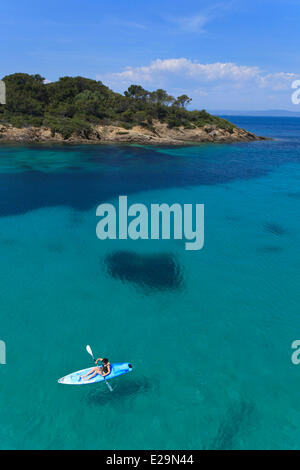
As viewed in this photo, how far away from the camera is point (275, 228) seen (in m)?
37.1

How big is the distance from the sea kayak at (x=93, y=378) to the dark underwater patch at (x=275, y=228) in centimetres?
2777

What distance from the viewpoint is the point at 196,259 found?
29594 mm

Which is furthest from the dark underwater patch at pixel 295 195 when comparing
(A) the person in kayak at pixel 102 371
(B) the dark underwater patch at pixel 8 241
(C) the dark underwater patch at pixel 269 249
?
(B) the dark underwater patch at pixel 8 241

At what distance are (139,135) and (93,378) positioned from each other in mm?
99212

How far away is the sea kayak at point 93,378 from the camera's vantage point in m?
16.1

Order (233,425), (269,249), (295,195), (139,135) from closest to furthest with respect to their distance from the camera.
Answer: (233,425) < (269,249) < (295,195) < (139,135)

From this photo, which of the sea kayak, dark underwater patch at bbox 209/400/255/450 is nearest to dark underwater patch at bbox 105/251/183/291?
the sea kayak

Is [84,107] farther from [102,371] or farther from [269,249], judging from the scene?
[102,371]

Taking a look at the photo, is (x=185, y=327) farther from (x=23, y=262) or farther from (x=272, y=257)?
(x=23, y=262)

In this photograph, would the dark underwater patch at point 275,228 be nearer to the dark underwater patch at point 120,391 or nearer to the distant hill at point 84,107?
the dark underwater patch at point 120,391

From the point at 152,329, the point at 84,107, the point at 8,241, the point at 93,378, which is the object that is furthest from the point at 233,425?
the point at 84,107

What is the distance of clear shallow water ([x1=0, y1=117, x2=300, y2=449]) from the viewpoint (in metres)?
14.6
